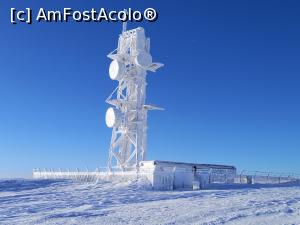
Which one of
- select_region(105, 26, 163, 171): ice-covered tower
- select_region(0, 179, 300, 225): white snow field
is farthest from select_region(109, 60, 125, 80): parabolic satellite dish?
select_region(0, 179, 300, 225): white snow field

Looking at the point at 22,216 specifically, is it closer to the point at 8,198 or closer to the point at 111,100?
the point at 8,198

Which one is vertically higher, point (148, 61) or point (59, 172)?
point (148, 61)

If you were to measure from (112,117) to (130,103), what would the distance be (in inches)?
89.8

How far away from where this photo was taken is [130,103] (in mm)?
40906

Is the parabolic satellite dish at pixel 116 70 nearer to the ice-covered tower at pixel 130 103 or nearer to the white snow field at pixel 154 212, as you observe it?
the ice-covered tower at pixel 130 103

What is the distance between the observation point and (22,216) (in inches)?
622

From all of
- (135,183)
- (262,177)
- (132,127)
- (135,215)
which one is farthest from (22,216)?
(262,177)

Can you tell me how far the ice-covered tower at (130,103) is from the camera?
4050 centimetres

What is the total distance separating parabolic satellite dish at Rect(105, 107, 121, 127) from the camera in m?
40.1

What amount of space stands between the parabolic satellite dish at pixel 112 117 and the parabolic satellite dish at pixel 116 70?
10.4ft

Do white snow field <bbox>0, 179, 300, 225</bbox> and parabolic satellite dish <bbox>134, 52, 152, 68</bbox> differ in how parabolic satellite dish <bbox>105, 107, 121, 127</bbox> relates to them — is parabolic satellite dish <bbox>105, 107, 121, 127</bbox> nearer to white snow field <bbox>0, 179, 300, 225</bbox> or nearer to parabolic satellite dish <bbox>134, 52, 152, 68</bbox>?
parabolic satellite dish <bbox>134, 52, 152, 68</bbox>

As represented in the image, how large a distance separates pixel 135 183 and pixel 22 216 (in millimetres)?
13901

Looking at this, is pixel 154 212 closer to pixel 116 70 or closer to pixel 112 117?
pixel 112 117

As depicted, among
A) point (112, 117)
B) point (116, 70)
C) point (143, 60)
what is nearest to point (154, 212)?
point (112, 117)
